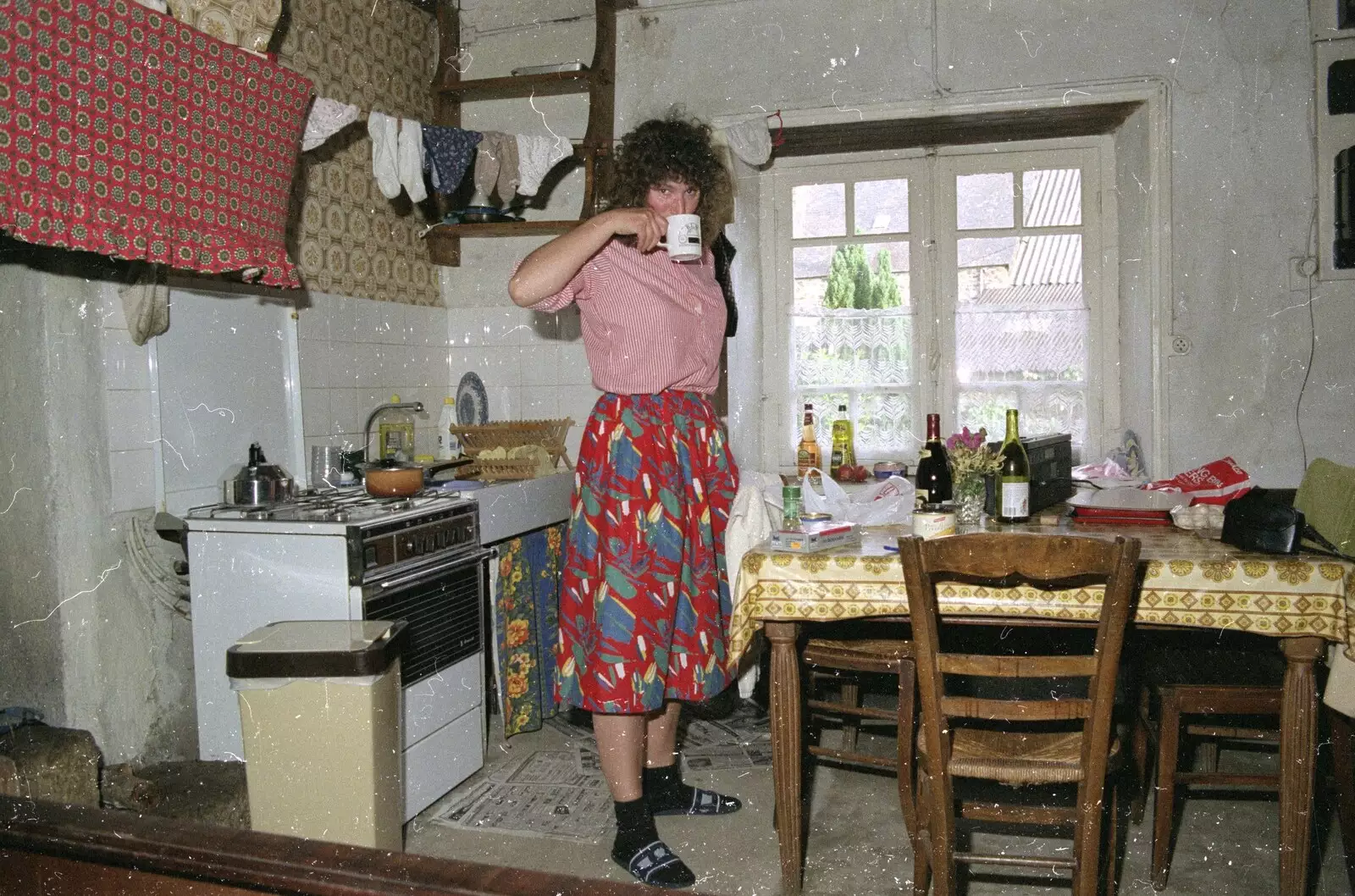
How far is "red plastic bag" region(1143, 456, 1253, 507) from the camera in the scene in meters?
2.51

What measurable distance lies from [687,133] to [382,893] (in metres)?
2.11

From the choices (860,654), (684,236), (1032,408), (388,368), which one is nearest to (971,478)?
(860,654)

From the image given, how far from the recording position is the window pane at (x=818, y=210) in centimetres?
423

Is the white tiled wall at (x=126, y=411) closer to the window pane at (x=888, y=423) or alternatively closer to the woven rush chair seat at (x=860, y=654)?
the woven rush chair seat at (x=860, y=654)

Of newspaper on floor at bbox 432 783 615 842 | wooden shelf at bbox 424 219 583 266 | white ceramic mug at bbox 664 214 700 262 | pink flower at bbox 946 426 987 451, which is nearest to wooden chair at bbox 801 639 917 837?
pink flower at bbox 946 426 987 451

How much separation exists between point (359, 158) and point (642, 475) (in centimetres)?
202

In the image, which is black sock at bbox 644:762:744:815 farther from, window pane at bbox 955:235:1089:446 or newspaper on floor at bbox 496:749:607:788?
window pane at bbox 955:235:1089:446

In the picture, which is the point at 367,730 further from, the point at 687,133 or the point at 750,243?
the point at 750,243

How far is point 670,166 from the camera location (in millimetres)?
2354

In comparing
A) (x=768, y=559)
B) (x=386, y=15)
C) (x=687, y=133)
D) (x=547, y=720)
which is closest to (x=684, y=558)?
(x=768, y=559)

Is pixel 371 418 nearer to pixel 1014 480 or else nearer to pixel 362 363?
pixel 362 363

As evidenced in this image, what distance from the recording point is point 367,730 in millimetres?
2201

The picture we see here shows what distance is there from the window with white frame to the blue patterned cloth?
133 cm

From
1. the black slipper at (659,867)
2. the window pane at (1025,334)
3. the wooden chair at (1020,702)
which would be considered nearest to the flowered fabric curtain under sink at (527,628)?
the black slipper at (659,867)
